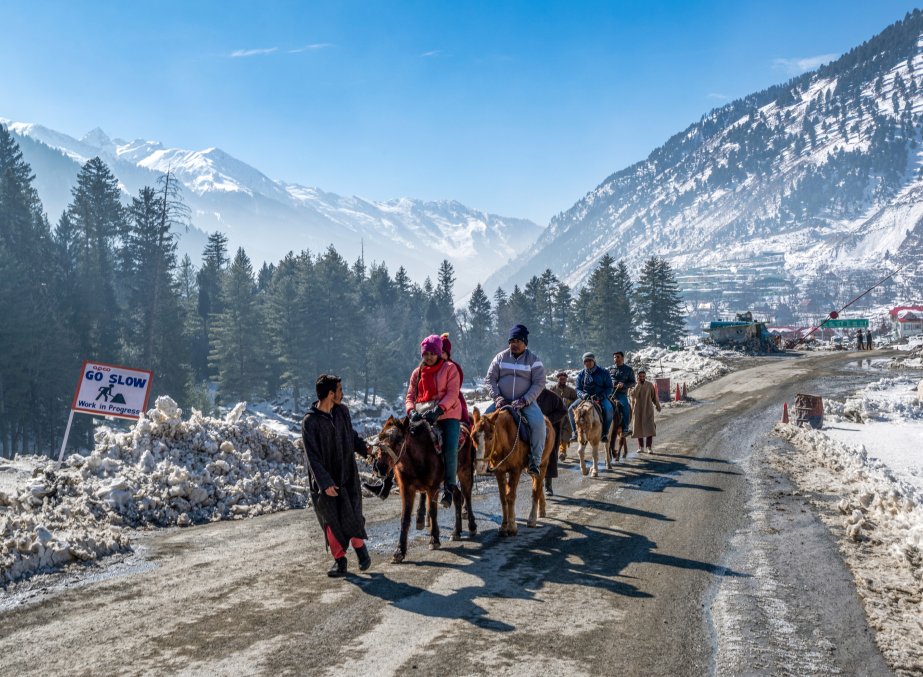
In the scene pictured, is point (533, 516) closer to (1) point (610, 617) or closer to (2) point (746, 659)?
(1) point (610, 617)

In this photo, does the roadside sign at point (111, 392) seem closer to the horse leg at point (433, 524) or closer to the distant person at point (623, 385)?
the horse leg at point (433, 524)

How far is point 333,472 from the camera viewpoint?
7535mm

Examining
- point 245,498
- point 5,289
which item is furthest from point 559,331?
point 245,498

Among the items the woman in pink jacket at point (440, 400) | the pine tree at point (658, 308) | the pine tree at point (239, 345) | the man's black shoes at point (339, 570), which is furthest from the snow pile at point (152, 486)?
the pine tree at point (658, 308)

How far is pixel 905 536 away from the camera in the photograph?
9.16 m

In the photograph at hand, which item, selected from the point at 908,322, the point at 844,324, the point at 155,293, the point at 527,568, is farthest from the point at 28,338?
the point at 908,322

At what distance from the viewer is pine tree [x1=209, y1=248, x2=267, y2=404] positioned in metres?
65.4

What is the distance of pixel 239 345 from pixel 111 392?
2163 inches

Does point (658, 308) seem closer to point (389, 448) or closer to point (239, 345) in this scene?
point (239, 345)

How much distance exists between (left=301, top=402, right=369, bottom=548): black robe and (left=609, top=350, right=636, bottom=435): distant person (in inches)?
406

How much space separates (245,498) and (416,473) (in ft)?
17.3

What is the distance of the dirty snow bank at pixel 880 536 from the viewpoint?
607 centimetres

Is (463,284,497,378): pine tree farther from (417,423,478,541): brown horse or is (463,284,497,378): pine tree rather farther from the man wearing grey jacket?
(417,423,478,541): brown horse

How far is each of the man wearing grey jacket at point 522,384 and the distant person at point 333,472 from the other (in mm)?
2939
